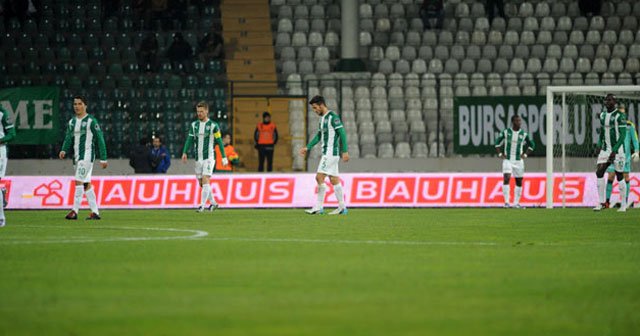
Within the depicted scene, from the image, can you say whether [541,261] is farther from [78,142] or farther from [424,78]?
[424,78]

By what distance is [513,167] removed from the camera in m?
26.1

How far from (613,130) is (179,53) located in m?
15.6

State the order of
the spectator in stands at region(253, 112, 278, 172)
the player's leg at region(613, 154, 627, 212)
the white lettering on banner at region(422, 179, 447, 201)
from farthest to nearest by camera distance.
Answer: the spectator in stands at region(253, 112, 278, 172) < the white lettering on banner at region(422, 179, 447, 201) < the player's leg at region(613, 154, 627, 212)

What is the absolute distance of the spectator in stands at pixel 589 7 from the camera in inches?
1427

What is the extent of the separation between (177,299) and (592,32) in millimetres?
29423

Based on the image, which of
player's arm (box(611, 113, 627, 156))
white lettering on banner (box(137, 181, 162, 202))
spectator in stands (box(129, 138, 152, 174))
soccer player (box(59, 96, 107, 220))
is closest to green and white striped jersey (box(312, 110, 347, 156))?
soccer player (box(59, 96, 107, 220))

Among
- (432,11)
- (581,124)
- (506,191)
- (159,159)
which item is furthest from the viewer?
(432,11)

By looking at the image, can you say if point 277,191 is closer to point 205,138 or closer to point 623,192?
point 205,138

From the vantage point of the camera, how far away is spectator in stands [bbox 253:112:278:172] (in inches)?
1208

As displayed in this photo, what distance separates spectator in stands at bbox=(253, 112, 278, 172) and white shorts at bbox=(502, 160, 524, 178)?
7092mm

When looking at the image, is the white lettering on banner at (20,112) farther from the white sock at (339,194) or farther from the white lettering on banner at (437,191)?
the white sock at (339,194)

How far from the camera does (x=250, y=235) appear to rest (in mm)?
14875

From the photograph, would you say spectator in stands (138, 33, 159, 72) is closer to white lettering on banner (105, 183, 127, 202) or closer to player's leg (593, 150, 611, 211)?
white lettering on banner (105, 183, 127, 202)

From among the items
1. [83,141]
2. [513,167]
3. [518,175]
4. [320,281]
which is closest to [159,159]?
[513,167]
